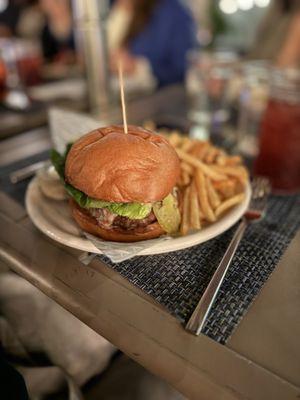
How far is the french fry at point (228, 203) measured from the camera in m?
1.09

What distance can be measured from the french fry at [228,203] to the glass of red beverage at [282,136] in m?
0.33

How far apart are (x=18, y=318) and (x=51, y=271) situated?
0.45m

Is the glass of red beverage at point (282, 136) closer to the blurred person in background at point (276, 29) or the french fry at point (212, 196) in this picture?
the french fry at point (212, 196)

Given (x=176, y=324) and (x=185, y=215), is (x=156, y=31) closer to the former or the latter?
(x=185, y=215)

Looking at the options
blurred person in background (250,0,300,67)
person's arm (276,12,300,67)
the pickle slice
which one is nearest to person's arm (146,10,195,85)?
blurred person in background (250,0,300,67)

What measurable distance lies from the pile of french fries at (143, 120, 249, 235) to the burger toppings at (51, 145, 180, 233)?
0.05 m

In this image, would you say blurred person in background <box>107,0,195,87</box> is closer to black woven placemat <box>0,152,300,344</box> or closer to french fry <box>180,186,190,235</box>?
french fry <box>180,186,190,235</box>

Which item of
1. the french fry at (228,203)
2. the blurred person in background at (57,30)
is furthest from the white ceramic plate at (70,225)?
the blurred person in background at (57,30)

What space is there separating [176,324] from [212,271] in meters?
0.20

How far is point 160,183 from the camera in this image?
0.95 m

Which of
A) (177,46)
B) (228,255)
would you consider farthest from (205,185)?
(177,46)

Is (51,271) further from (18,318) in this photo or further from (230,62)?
(230,62)

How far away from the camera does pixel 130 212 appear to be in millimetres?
958

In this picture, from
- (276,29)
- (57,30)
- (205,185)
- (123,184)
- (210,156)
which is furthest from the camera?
(57,30)
